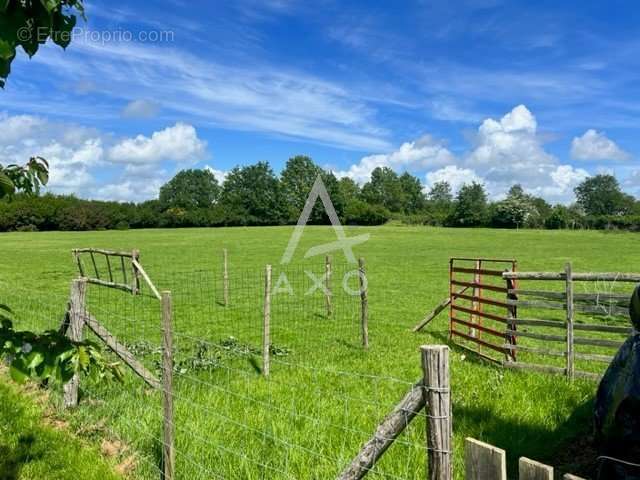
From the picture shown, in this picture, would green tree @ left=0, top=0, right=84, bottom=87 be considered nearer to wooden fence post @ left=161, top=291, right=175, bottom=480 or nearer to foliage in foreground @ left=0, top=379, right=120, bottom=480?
wooden fence post @ left=161, top=291, right=175, bottom=480

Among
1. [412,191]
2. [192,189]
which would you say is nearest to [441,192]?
[412,191]

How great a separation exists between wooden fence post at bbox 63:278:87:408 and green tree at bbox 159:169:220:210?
119861 mm

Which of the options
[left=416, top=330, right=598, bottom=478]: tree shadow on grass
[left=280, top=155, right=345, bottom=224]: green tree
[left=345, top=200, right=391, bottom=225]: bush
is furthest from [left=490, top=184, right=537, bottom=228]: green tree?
[left=416, top=330, right=598, bottom=478]: tree shadow on grass

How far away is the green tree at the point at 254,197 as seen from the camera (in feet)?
312

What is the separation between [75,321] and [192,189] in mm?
123288

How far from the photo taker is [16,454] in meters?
4.68

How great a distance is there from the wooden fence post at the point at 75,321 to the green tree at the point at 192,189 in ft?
393

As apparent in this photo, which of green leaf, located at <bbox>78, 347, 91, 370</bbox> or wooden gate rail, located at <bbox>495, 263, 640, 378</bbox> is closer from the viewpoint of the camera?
green leaf, located at <bbox>78, 347, 91, 370</bbox>

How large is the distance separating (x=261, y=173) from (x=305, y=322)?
105m

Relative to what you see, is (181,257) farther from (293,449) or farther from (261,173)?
(261,173)

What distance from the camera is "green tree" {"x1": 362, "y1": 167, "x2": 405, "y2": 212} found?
12888 centimetres

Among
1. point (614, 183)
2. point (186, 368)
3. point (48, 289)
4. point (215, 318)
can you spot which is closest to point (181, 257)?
point (48, 289)

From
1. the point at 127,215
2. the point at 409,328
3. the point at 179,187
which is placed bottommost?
the point at 409,328

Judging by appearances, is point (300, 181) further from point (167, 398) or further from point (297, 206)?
point (167, 398)
